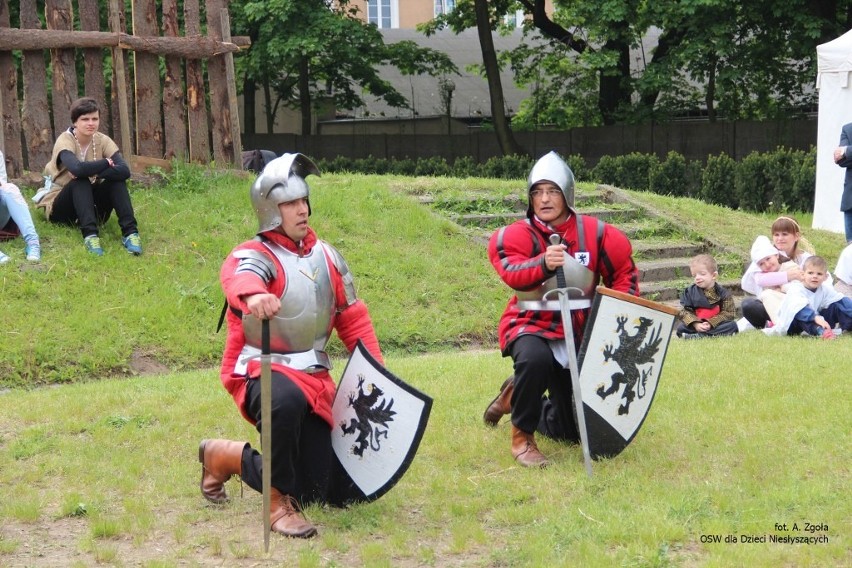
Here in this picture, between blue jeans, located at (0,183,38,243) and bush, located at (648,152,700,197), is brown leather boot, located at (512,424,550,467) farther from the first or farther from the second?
bush, located at (648,152,700,197)

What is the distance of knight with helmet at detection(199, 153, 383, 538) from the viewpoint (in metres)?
5.03

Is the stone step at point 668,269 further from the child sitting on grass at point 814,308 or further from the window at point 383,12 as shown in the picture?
the window at point 383,12

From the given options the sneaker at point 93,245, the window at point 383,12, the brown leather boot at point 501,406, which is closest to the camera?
the brown leather boot at point 501,406

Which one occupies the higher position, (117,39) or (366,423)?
(117,39)

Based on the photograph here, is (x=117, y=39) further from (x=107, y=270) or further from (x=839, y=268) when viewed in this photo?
(x=839, y=268)

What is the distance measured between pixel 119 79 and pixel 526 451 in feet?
23.9

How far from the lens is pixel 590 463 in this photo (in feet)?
18.8

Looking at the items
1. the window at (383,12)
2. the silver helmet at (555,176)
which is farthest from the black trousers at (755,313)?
the window at (383,12)

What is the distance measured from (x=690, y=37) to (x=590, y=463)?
1970 centimetres

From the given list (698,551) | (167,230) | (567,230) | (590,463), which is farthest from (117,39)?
(698,551)

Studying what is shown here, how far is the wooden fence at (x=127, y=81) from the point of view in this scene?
446 inches

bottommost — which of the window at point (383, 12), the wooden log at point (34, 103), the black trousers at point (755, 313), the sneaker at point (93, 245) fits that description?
the black trousers at point (755, 313)

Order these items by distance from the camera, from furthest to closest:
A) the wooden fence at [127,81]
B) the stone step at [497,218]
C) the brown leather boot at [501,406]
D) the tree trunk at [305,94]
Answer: the tree trunk at [305,94]
the stone step at [497,218]
the wooden fence at [127,81]
the brown leather boot at [501,406]

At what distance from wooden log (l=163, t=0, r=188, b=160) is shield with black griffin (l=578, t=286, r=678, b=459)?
25.0 ft
